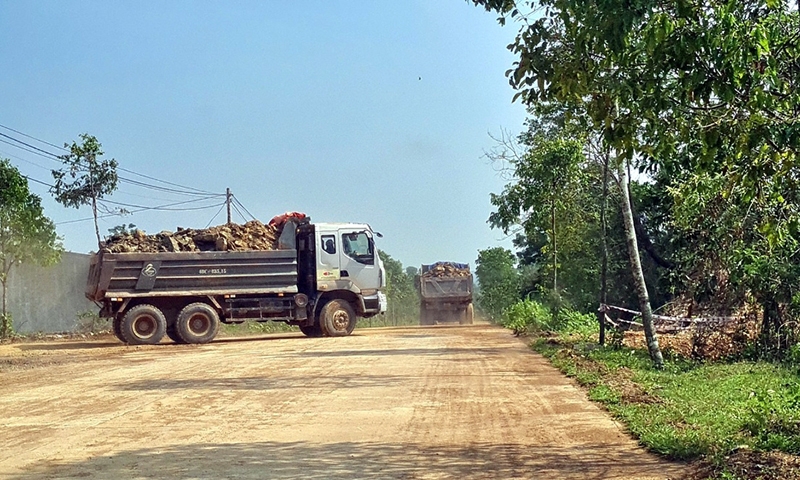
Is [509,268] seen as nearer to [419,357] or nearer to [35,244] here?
[35,244]

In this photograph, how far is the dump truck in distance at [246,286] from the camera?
2162 centimetres

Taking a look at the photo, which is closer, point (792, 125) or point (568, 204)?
point (792, 125)

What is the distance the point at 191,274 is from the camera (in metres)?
22.2

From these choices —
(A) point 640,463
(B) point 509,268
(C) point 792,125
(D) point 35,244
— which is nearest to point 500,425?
(A) point 640,463

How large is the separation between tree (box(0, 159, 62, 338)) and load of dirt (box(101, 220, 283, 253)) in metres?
3.03

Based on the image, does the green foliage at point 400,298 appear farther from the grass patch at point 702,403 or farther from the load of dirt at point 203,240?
the grass patch at point 702,403

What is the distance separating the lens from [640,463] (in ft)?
21.5

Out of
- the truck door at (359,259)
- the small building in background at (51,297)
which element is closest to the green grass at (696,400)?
the truck door at (359,259)

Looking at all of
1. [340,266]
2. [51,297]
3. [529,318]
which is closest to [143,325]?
[340,266]

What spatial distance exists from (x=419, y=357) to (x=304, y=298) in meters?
8.38

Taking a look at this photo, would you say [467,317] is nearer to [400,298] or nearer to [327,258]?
[327,258]

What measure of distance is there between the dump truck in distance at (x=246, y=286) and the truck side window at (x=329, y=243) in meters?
0.03

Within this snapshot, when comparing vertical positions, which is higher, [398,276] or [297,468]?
[398,276]

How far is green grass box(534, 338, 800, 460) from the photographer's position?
6930 mm
